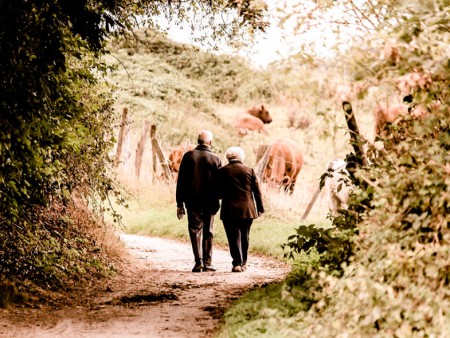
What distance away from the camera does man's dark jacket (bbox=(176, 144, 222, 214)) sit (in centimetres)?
1027

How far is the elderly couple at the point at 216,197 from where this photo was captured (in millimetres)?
10109

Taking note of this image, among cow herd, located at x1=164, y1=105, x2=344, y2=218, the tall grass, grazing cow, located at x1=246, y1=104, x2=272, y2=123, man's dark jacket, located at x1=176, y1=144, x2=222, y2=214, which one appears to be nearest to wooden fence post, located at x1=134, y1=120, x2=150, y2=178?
cow herd, located at x1=164, y1=105, x2=344, y2=218

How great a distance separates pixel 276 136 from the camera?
31562 millimetres

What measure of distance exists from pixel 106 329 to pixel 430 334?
3.45 m

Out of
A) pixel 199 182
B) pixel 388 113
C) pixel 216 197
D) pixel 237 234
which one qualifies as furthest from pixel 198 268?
pixel 388 113

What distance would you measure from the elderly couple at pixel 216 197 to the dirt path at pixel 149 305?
41 centimetres

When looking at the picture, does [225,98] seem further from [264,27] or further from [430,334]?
[430,334]

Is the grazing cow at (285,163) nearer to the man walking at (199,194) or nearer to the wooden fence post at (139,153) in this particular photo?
the wooden fence post at (139,153)

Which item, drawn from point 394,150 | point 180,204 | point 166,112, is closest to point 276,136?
point 166,112

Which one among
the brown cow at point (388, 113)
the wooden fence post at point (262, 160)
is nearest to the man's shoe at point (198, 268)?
the brown cow at point (388, 113)

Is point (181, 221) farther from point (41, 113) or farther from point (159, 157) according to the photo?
point (41, 113)

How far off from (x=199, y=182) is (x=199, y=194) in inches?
7.4

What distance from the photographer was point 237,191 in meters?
10.1

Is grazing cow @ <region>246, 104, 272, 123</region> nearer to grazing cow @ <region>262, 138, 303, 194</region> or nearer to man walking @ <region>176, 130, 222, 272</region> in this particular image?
grazing cow @ <region>262, 138, 303, 194</region>
